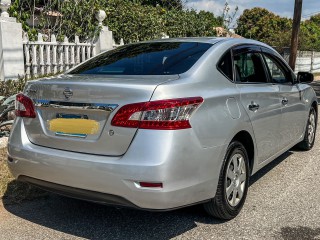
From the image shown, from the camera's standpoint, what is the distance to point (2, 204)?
4141 mm

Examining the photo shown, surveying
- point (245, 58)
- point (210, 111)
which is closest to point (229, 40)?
point (245, 58)

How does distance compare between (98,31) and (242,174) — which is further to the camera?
(98,31)

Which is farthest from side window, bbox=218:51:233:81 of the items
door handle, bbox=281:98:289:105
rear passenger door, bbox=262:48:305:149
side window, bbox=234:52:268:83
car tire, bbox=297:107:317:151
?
car tire, bbox=297:107:317:151

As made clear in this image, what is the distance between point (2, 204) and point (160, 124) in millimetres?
2089

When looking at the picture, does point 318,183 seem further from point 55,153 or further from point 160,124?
point 55,153

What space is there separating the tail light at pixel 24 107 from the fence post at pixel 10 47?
4150mm

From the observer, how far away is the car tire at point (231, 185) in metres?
3.54

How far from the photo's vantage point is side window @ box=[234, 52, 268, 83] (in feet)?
13.4

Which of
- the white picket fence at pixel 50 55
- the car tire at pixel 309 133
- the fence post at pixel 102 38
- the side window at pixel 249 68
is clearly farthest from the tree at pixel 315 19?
Answer: the side window at pixel 249 68

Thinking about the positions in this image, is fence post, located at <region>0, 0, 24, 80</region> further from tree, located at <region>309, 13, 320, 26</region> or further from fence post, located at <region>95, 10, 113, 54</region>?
tree, located at <region>309, 13, 320, 26</region>

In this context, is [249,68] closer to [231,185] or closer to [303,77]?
[231,185]

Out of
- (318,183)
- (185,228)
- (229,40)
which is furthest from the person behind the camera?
(318,183)

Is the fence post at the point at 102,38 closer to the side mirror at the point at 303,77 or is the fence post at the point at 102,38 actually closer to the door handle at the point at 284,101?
the side mirror at the point at 303,77

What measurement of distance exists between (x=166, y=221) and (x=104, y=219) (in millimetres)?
564
